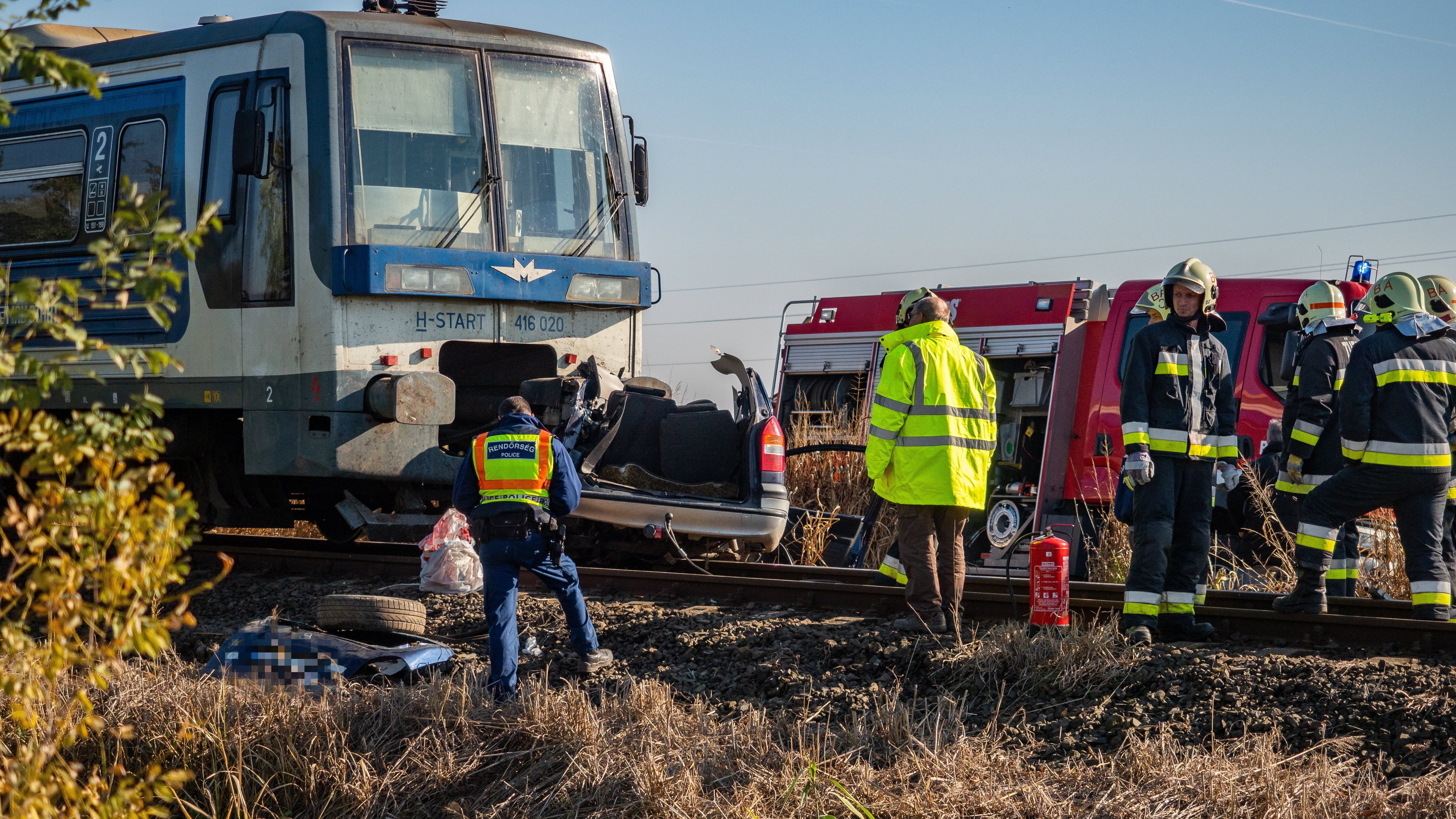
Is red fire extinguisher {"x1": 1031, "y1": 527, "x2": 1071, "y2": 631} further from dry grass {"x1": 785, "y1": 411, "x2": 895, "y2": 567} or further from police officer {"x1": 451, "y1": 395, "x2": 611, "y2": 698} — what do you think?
dry grass {"x1": 785, "y1": 411, "x2": 895, "y2": 567}

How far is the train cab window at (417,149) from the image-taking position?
872 cm

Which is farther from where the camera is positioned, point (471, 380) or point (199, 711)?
point (471, 380)

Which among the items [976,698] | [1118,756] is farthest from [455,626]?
[1118,756]

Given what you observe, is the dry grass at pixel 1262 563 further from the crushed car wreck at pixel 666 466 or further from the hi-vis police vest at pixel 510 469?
the hi-vis police vest at pixel 510 469

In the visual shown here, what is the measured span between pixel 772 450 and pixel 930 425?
2.35 meters

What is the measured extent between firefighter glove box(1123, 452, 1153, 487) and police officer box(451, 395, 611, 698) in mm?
2597

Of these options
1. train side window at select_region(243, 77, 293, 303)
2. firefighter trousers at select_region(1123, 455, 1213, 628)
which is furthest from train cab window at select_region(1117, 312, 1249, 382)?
train side window at select_region(243, 77, 293, 303)

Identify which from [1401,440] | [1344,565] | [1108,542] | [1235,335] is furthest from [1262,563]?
[1401,440]

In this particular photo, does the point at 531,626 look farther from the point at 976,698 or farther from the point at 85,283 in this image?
the point at 85,283

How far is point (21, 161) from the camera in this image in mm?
10219

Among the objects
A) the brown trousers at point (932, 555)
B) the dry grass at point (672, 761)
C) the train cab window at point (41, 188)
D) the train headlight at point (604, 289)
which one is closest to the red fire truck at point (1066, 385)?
the train headlight at point (604, 289)

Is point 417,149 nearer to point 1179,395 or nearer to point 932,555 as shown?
point 932,555

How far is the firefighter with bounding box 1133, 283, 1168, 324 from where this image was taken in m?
10.3

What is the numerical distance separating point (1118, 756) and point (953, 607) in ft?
6.77
